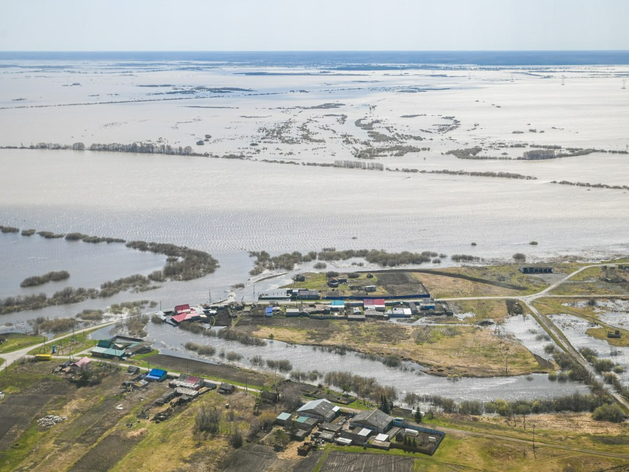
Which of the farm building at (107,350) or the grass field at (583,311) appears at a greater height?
the grass field at (583,311)

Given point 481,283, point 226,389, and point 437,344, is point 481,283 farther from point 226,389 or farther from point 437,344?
point 226,389

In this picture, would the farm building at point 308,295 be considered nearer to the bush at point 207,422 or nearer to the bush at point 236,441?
the bush at point 207,422

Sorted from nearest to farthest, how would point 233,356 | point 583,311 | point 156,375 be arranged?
point 156,375, point 233,356, point 583,311

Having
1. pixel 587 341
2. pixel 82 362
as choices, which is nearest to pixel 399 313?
pixel 587 341

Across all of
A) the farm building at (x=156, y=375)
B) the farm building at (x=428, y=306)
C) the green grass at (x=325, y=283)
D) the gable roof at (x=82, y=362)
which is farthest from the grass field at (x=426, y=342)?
the gable roof at (x=82, y=362)

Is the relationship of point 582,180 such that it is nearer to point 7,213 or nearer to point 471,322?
point 471,322
